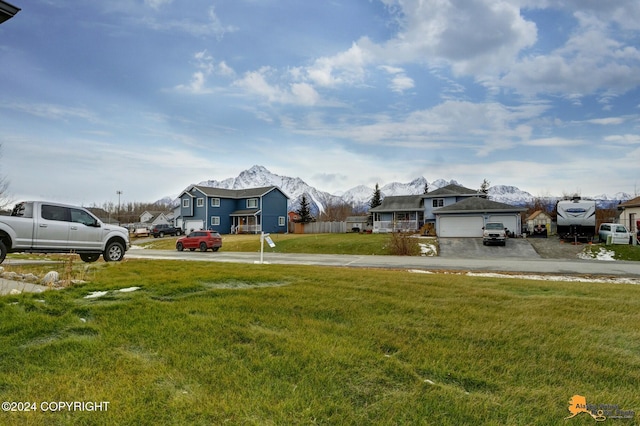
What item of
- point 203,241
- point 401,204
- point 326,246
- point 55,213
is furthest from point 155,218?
point 55,213

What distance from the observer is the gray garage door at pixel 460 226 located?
111ft

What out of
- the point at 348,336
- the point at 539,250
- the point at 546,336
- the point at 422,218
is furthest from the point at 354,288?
the point at 422,218

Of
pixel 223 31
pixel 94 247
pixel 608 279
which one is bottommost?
pixel 608 279

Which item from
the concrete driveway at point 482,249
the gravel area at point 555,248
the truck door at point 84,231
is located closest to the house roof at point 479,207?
the concrete driveway at point 482,249

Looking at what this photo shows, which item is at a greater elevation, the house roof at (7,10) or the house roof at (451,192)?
the house roof at (451,192)

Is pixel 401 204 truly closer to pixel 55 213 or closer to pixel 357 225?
pixel 357 225

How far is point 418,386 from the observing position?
332cm

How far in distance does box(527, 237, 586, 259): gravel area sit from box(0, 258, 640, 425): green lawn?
803 inches

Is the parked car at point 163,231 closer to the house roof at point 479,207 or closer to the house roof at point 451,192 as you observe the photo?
the house roof at point 451,192

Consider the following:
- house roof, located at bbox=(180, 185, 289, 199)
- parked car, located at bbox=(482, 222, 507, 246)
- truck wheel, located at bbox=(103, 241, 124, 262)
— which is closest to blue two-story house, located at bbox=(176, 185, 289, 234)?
house roof, located at bbox=(180, 185, 289, 199)

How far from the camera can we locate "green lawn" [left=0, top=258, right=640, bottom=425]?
292 cm

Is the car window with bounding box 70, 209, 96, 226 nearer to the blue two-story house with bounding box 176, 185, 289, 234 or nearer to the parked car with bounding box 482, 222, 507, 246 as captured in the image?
the parked car with bounding box 482, 222, 507, 246

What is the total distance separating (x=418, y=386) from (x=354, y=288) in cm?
A: 414

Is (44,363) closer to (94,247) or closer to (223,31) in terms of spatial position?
(94,247)
